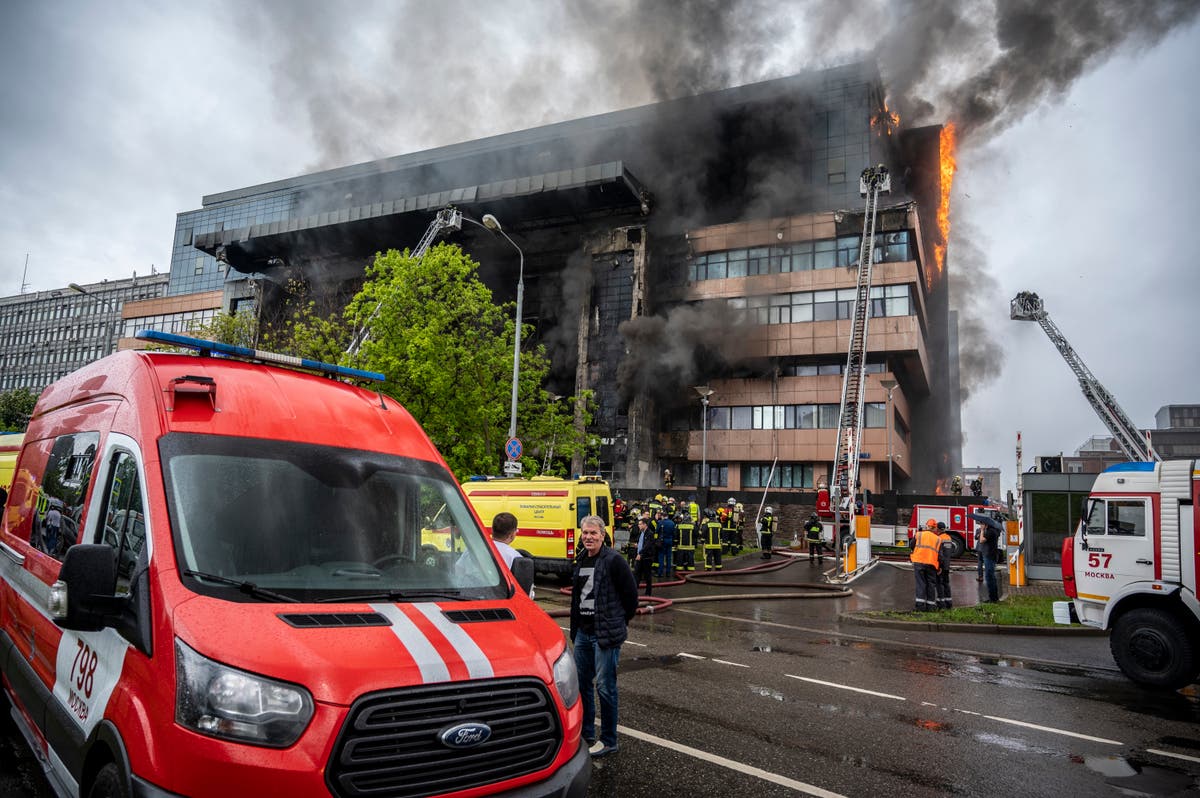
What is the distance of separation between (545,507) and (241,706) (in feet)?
46.0

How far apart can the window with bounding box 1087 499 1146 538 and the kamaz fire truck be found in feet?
0.03

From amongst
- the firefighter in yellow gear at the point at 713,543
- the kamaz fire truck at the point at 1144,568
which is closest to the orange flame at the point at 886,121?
the firefighter in yellow gear at the point at 713,543

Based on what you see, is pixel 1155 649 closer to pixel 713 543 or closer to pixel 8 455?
pixel 713 543

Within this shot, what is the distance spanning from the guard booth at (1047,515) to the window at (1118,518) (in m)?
→ 9.95

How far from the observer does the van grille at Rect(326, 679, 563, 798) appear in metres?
2.41

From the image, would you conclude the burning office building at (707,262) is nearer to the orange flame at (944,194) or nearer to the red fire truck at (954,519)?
the orange flame at (944,194)

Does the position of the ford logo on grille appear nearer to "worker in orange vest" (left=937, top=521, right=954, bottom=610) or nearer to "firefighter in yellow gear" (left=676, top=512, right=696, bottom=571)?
"worker in orange vest" (left=937, top=521, right=954, bottom=610)

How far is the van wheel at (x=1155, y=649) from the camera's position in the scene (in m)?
7.90

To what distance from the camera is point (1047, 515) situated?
60.5 feet

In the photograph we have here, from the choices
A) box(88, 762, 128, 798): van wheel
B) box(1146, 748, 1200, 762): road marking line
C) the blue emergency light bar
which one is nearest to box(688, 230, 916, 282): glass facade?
box(1146, 748, 1200, 762): road marking line

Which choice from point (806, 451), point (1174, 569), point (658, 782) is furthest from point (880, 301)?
point (658, 782)

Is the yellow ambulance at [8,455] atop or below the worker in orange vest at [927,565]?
atop

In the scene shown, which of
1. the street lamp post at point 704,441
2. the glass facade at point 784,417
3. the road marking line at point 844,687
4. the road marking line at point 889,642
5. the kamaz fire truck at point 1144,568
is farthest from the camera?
the glass facade at point 784,417

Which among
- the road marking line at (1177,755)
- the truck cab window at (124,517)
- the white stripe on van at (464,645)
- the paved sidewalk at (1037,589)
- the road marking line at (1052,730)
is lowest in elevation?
the paved sidewalk at (1037,589)
